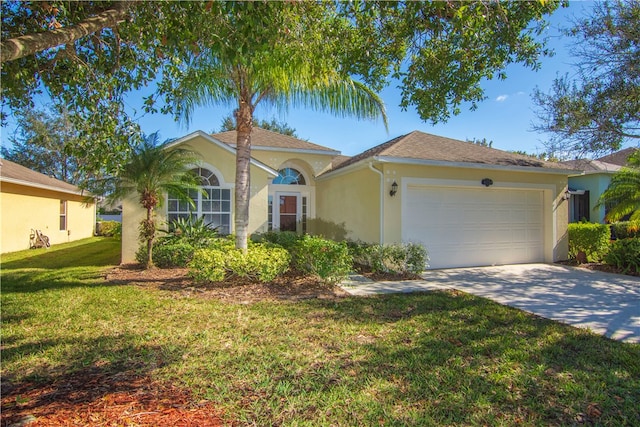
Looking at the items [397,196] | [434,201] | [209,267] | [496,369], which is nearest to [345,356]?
[496,369]

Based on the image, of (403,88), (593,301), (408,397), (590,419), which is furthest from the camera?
(403,88)

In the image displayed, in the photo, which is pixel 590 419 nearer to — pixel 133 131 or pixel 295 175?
pixel 133 131

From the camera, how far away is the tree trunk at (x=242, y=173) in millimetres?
8016

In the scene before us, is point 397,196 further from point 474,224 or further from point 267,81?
point 267,81

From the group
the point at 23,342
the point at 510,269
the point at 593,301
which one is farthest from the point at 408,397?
the point at 510,269

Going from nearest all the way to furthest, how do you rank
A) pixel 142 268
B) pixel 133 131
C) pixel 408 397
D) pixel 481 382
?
1. pixel 408 397
2. pixel 481 382
3. pixel 133 131
4. pixel 142 268

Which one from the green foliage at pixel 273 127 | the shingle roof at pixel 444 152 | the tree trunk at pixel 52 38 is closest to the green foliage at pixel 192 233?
the shingle roof at pixel 444 152

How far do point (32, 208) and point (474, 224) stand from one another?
19.6 m

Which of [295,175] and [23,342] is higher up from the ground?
[295,175]

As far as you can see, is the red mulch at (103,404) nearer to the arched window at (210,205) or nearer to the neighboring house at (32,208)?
the neighboring house at (32,208)

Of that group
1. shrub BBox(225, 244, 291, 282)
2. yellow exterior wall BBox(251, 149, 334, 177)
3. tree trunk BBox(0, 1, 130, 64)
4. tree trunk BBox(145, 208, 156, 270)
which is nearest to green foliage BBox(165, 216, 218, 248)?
tree trunk BBox(145, 208, 156, 270)

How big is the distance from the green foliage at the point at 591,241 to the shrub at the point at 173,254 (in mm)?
13050

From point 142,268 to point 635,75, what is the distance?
14.0 meters

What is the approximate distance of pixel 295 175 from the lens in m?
16.0
